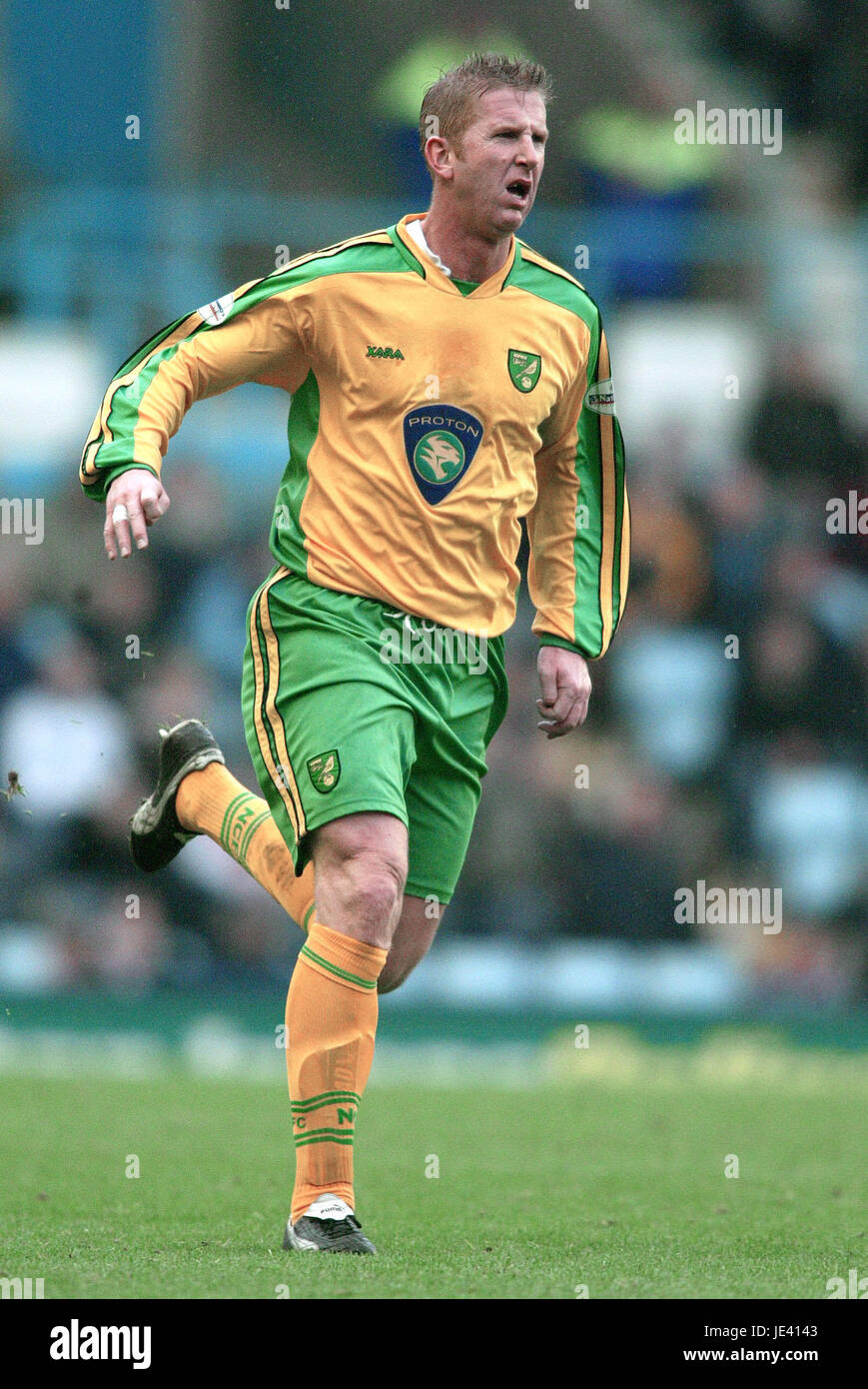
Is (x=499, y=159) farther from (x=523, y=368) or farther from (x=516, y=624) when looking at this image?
(x=516, y=624)

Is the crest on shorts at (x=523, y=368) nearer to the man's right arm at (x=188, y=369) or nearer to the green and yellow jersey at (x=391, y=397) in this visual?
the green and yellow jersey at (x=391, y=397)

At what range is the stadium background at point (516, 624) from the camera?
427 inches

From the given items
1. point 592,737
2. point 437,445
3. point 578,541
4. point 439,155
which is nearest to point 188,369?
point 437,445

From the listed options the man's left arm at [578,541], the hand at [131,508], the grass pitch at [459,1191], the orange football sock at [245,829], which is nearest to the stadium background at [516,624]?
the grass pitch at [459,1191]

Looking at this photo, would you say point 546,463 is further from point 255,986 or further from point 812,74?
point 812,74

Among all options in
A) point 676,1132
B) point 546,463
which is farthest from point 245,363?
point 676,1132

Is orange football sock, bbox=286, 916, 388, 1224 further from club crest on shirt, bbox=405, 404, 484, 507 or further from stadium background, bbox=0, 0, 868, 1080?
stadium background, bbox=0, 0, 868, 1080

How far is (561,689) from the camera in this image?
555 centimetres

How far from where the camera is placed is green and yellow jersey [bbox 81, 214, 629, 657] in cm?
510

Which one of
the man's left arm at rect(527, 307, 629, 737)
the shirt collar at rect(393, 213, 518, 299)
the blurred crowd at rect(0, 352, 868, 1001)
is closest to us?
the shirt collar at rect(393, 213, 518, 299)

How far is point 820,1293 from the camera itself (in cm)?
423

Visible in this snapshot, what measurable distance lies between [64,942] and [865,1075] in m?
4.11

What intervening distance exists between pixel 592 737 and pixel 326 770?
7.25 meters

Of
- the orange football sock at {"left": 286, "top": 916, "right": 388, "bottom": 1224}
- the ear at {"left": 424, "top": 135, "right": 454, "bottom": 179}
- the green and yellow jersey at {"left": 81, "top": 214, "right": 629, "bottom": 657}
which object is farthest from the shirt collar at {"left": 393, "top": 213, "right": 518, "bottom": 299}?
the orange football sock at {"left": 286, "top": 916, "right": 388, "bottom": 1224}
